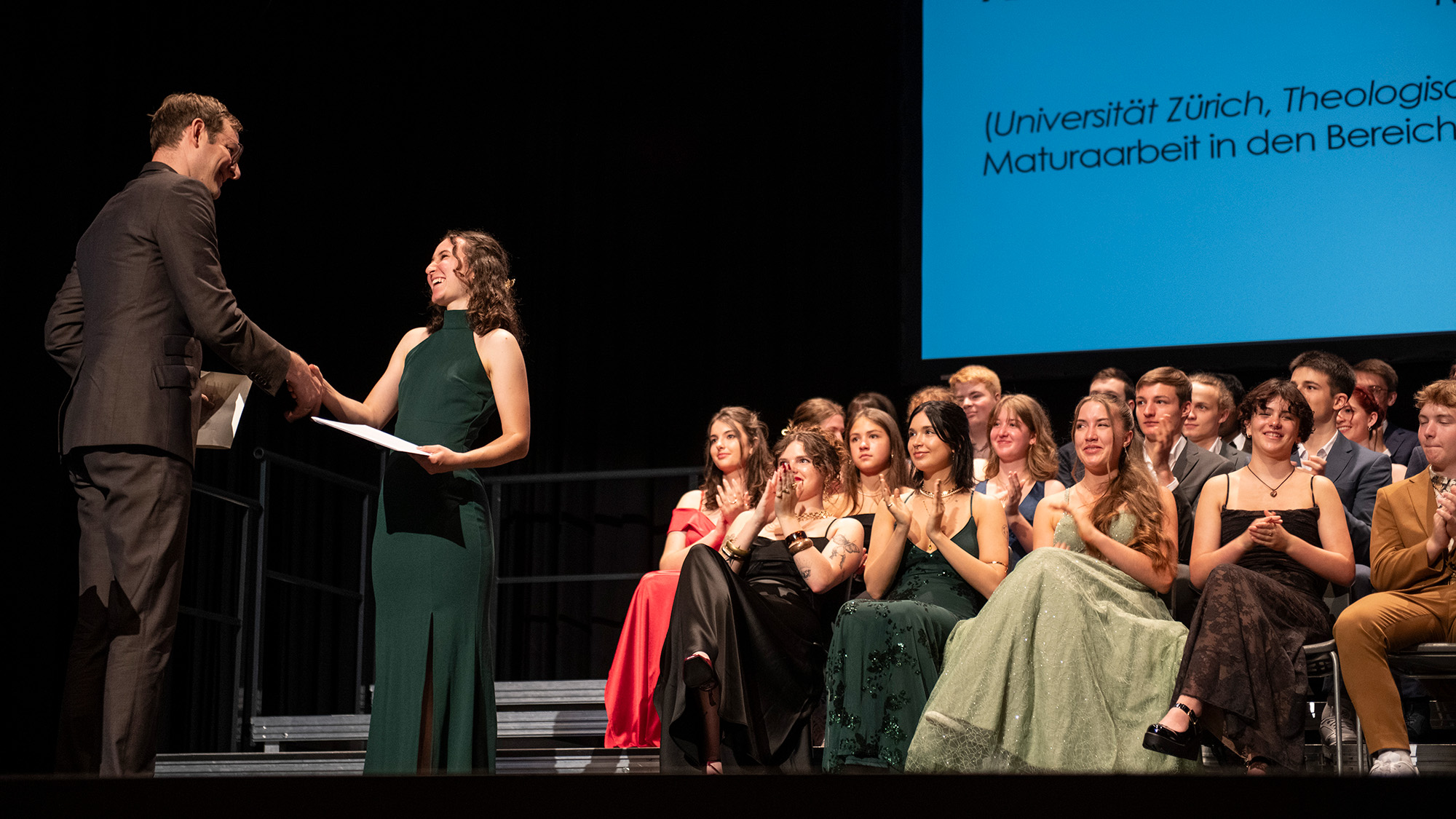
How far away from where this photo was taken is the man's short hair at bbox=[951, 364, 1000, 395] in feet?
14.6

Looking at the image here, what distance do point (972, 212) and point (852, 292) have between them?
0.66 m

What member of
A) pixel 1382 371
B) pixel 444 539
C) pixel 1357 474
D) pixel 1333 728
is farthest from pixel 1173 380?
pixel 444 539

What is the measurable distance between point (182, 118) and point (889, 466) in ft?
6.83

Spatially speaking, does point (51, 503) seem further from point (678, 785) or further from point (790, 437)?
point (678, 785)

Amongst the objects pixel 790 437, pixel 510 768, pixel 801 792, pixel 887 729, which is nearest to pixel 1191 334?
pixel 790 437

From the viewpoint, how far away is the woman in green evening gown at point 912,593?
3.20m

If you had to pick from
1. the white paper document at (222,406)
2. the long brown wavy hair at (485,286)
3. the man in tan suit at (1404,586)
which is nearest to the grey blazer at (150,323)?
the white paper document at (222,406)

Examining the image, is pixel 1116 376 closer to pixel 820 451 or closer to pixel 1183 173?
pixel 1183 173

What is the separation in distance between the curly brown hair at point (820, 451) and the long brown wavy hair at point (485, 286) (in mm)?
1088

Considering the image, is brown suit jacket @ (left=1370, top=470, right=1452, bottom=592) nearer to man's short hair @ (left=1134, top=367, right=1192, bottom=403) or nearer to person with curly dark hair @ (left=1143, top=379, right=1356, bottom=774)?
person with curly dark hair @ (left=1143, top=379, right=1356, bottom=774)

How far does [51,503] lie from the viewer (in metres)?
4.26

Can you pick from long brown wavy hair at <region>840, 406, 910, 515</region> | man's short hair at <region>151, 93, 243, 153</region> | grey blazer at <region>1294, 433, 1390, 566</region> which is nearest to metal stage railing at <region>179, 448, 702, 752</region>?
long brown wavy hair at <region>840, 406, 910, 515</region>

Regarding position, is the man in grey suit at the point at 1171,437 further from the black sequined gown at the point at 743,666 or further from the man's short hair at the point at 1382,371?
the black sequined gown at the point at 743,666

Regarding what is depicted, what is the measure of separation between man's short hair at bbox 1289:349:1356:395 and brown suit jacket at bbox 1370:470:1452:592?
695 mm
